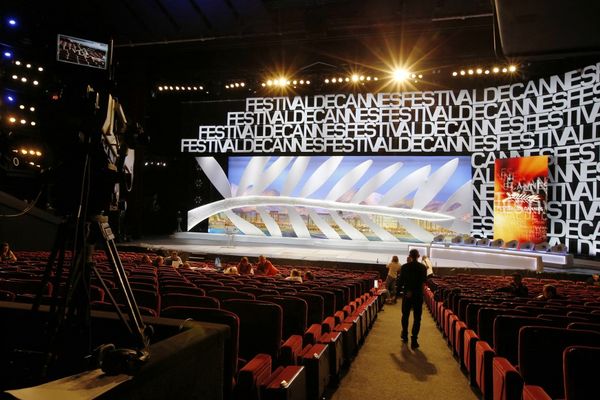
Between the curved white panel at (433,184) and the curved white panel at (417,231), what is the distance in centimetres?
85

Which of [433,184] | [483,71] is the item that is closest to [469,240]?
[433,184]

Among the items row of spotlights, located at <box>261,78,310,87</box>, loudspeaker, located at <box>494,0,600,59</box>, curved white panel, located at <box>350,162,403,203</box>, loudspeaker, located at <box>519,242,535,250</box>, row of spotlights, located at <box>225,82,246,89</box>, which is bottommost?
loudspeaker, located at <box>519,242,535,250</box>

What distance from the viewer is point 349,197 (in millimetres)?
21328

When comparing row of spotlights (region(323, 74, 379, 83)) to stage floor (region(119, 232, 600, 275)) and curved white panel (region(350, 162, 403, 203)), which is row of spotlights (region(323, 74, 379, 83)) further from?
stage floor (region(119, 232, 600, 275))

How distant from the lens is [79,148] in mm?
1775

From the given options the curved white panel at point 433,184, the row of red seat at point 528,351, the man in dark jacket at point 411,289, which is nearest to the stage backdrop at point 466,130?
the curved white panel at point 433,184

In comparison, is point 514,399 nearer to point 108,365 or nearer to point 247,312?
point 247,312

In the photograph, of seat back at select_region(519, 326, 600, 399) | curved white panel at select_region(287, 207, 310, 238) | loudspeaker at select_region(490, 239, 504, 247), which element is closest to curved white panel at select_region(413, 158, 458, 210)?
loudspeaker at select_region(490, 239, 504, 247)

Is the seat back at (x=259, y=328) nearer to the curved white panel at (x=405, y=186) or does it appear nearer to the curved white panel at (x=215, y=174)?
the curved white panel at (x=405, y=186)

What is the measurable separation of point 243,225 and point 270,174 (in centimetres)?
310

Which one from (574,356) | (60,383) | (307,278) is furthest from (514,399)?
(307,278)

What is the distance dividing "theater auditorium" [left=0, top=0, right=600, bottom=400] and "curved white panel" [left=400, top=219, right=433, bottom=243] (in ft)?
0.22

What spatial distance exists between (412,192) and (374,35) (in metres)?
8.55

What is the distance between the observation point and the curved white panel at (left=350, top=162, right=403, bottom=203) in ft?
68.6
